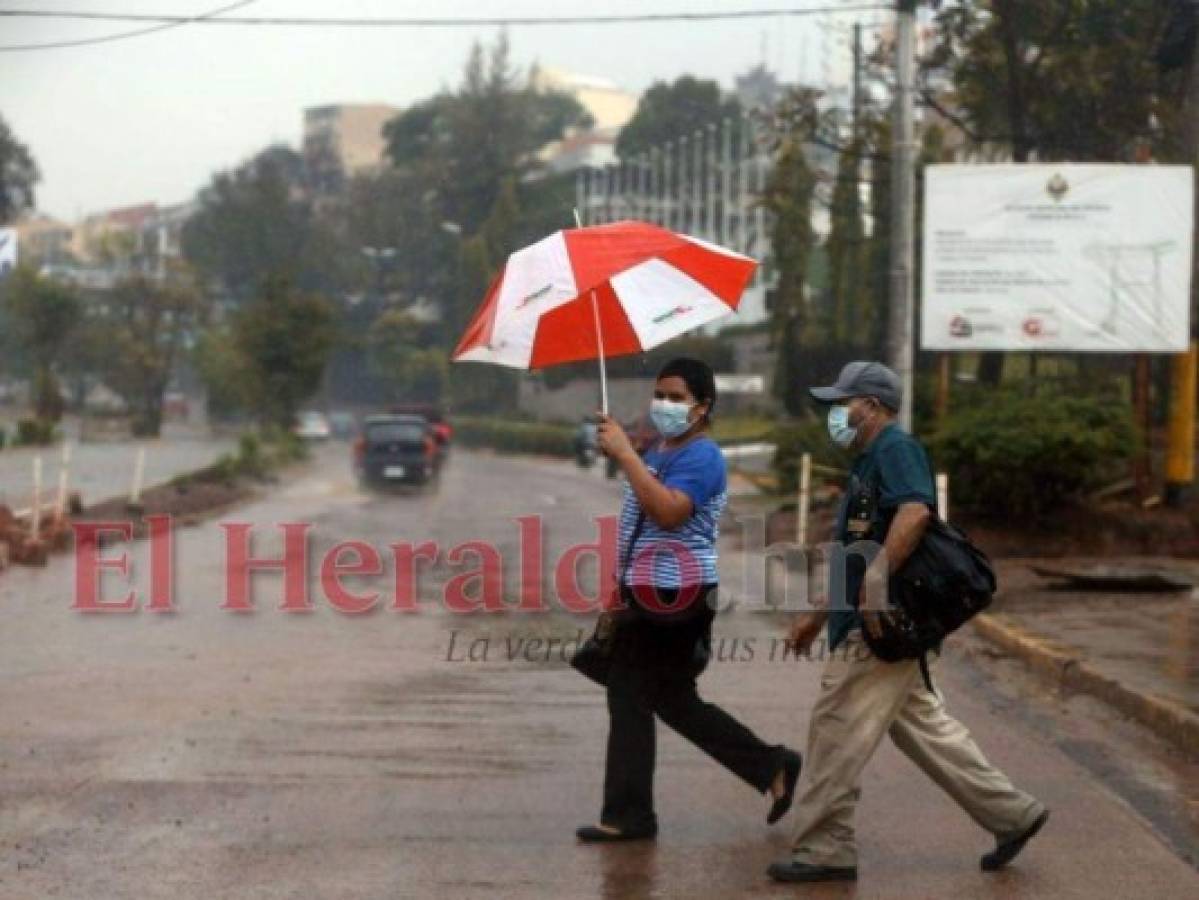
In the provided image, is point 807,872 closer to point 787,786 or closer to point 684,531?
point 787,786

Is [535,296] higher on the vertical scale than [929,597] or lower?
higher

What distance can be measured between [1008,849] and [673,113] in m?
88.0

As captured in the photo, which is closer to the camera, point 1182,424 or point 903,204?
point 903,204

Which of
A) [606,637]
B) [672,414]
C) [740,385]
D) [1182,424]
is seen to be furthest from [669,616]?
[740,385]

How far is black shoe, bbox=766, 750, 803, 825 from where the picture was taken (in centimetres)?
805

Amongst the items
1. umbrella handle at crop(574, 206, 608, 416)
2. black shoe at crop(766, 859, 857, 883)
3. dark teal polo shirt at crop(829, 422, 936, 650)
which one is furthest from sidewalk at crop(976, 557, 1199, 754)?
umbrella handle at crop(574, 206, 608, 416)

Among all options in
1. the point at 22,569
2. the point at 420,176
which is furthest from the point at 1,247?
the point at 420,176

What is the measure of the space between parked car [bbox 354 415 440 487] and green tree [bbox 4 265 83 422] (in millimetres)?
32137

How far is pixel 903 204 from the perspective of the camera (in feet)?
68.1

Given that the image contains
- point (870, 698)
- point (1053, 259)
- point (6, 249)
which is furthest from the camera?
point (6, 249)

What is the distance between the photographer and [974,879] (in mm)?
7531

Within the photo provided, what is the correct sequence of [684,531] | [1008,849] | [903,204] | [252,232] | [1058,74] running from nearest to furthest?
[1008,849]
[684,531]
[903,204]
[1058,74]
[252,232]

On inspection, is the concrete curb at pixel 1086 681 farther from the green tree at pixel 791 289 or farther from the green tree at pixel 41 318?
the green tree at pixel 41 318

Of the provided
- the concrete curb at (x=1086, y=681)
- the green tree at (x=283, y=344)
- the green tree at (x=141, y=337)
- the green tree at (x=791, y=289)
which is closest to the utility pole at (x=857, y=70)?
the green tree at (x=791, y=289)
